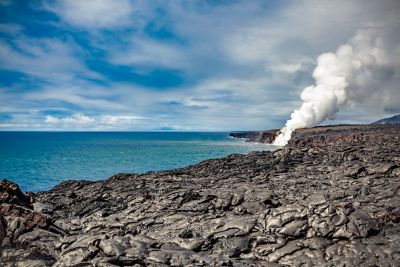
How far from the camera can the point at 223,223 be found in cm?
1698

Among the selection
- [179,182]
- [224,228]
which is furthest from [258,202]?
[179,182]

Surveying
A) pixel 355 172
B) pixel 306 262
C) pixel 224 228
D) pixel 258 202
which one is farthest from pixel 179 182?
pixel 306 262

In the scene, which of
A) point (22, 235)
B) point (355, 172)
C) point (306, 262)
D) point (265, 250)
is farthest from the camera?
point (355, 172)

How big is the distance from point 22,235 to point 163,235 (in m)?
6.96

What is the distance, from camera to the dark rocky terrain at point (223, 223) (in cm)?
1373

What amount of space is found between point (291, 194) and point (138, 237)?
10.4m

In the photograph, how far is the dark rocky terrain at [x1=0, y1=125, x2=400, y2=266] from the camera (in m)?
13.7

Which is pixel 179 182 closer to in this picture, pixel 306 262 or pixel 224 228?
pixel 224 228

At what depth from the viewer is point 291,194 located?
2116cm

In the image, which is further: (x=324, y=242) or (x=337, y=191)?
(x=337, y=191)

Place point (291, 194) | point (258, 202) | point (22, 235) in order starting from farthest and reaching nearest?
point (291, 194)
point (258, 202)
point (22, 235)

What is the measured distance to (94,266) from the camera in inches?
473

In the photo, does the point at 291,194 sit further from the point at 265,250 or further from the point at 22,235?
the point at 22,235

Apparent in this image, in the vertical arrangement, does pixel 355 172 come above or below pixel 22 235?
above
